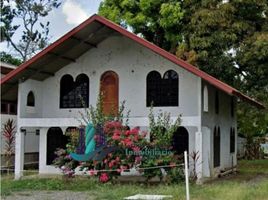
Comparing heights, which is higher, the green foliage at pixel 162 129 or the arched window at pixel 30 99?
the arched window at pixel 30 99

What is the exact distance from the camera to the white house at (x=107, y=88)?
20.2 metres

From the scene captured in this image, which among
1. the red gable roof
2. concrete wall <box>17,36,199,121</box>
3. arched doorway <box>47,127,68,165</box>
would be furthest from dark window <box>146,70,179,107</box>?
arched doorway <box>47,127,68,165</box>

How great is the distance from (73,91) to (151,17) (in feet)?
23.7

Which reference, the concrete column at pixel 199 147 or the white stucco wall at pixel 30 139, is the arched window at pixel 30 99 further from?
the concrete column at pixel 199 147

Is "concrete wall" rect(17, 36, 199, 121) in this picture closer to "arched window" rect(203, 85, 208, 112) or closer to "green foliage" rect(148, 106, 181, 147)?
"arched window" rect(203, 85, 208, 112)

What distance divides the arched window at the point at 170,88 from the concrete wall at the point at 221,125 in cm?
116

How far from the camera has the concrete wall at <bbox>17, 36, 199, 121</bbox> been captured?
20438 mm

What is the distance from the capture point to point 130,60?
69.8ft

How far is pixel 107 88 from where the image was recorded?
21.6m

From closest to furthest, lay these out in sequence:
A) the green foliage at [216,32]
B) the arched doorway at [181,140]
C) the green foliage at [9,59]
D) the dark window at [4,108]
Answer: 1. the arched doorway at [181,140]
2. the dark window at [4,108]
3. the green foliage at [216,32]
4. the green foliage at [9,59]

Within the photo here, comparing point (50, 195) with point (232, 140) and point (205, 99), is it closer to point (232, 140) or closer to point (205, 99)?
point (205, 99)

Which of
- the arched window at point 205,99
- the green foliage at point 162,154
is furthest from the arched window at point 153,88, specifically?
the green foliage at point 162,154

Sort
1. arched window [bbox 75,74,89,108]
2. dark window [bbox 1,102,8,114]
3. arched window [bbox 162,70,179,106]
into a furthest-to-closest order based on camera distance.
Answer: dark window [bbox 1,102,8,114], arched window [bbox 75,74,89,108], arched window [bbox 162,70,179,106]

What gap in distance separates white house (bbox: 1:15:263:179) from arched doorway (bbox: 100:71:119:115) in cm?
4
